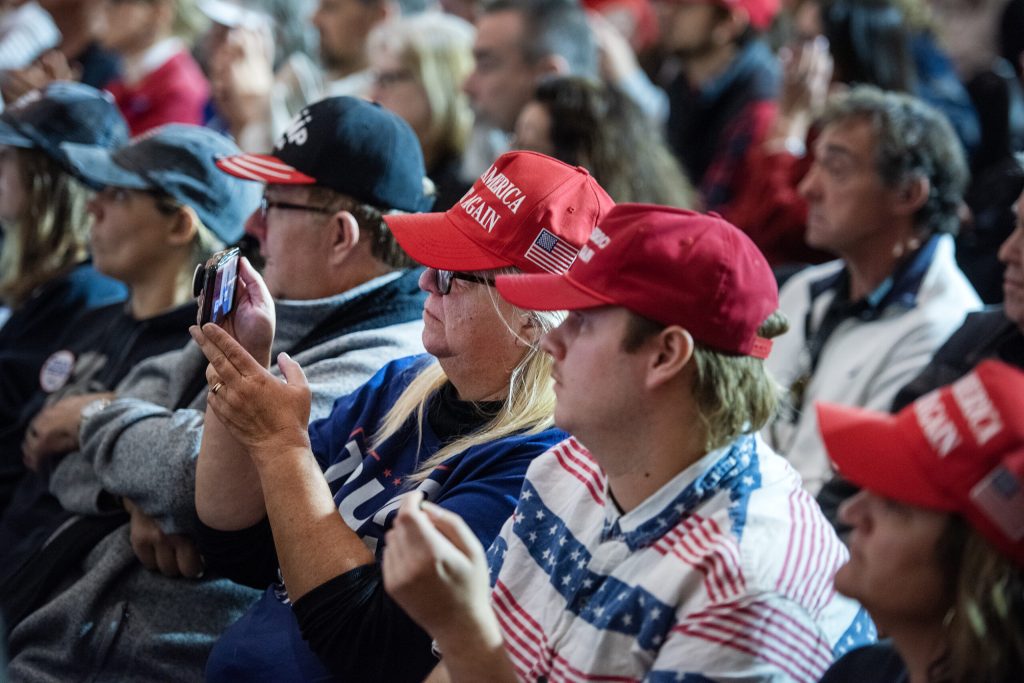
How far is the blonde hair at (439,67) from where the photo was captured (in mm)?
4695

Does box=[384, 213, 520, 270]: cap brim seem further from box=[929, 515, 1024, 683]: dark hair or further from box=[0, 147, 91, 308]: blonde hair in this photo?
box=[0, 147, 91, 308]: blonde hair

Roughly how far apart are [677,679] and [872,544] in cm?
29

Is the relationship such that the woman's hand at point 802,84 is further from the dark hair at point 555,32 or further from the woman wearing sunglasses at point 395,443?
the woman wearing sunglasses at point 395,443

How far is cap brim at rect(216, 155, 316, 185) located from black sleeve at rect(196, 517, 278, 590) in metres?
0.77

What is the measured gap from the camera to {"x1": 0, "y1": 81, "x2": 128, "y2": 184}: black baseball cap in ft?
12.3

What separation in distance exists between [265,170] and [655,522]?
1418 millimetres

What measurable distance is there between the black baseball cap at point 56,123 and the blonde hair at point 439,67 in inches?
50.3

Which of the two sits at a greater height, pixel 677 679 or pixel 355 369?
pixel 677 679

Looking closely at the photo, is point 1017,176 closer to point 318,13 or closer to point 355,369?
point 355,369

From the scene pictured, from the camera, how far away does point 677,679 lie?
153cm

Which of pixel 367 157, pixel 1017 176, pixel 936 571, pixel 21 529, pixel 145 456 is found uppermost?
pixel 936 571

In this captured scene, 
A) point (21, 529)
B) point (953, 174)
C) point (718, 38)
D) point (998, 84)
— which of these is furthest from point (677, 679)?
point (718, 38)

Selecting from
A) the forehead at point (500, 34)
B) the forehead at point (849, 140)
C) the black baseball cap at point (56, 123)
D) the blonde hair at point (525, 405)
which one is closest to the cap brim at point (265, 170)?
the blonde hair at point (525, 405)

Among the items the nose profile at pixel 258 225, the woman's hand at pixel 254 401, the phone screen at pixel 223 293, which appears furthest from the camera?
the nose profile at pixel 258 225
